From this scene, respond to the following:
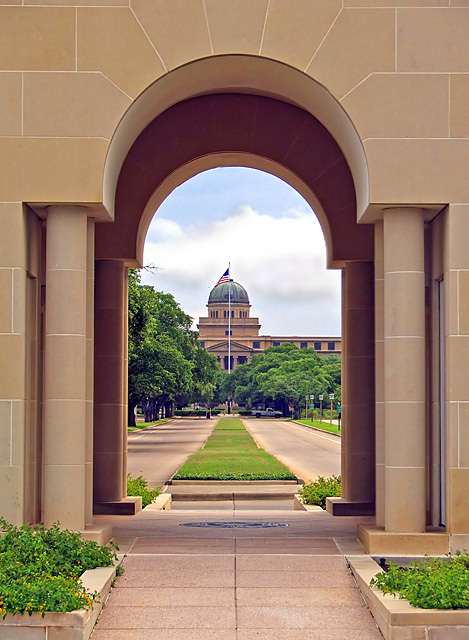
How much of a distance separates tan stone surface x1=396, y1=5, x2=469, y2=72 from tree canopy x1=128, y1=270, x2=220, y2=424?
29.6 m

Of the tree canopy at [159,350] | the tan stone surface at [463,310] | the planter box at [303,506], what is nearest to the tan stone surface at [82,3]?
the tan stone surface at [463,310]

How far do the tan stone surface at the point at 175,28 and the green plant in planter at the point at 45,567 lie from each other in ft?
19.7

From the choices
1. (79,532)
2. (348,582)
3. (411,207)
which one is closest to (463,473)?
(348,582)

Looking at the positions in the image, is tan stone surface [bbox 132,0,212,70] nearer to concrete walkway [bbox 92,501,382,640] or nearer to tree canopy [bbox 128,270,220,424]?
concrete walkway [bbox 92,501,382,640]

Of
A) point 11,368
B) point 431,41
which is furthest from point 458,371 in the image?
point 11,368

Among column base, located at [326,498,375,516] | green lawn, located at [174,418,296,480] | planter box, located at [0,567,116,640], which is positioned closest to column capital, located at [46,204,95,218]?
planter box, located at [0,567,116,640]

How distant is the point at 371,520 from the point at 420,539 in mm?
3897

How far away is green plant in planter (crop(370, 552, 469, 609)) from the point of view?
26.7 feet

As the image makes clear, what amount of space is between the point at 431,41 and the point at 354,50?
3.25 ft

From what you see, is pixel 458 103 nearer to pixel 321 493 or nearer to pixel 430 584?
pixel 430 584

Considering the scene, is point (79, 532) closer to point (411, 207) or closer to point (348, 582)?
point (348, 582)

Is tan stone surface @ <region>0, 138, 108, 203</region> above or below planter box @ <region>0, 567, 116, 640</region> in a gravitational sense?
above

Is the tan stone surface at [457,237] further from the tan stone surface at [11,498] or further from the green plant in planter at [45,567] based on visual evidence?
the tan stone surface at [11,498]

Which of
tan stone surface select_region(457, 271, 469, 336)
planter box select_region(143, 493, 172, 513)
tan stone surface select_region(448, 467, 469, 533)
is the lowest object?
planter box select_region(143, 493, 172, 513)
